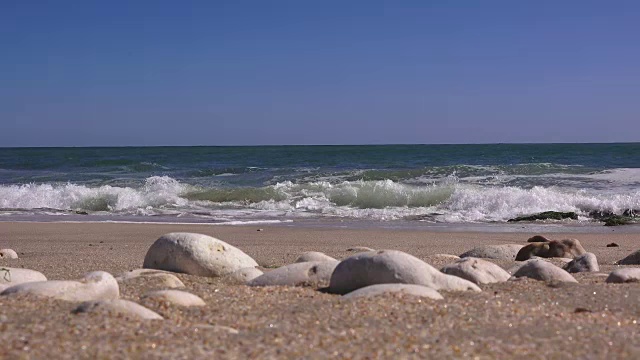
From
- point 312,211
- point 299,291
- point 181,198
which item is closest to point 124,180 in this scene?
point 181,198

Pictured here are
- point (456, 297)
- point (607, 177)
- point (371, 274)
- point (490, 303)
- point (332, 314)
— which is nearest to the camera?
point (332, 314)

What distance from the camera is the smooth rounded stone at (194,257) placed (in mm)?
5977

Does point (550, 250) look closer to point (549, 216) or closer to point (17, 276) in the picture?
point (17, 276)

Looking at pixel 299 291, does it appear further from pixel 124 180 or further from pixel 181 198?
pixel 124 180

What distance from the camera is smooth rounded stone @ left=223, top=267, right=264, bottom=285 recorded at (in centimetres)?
567

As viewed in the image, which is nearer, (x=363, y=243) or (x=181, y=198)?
(x=363, y=243)

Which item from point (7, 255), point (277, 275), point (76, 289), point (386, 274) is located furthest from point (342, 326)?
point (7, 255)

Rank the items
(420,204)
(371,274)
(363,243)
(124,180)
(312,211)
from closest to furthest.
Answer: (371,274) → (363,243) → (312,211) → (420,204) → (124,180)

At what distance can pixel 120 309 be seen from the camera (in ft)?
11.7

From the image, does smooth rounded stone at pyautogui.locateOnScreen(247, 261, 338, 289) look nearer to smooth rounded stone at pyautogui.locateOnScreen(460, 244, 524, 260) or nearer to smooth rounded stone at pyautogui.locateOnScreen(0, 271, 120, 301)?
smooth rounded stone at pyautogui.locateOnScreen(0, 271, 120, 301)

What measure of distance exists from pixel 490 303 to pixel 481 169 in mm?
23113

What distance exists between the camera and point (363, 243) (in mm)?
10172

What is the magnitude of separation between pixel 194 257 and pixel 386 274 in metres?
1.93

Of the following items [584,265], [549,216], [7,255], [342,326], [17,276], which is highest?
[342,326]
